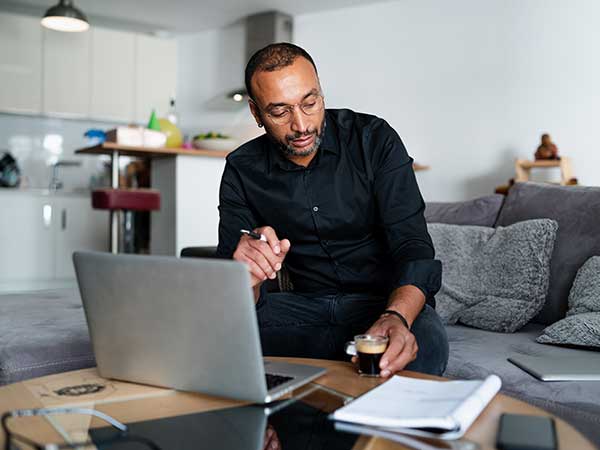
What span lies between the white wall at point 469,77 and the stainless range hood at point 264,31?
21cm

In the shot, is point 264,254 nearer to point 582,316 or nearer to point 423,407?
point 423,407

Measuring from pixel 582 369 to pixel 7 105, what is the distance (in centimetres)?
569

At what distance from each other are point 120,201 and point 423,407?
348 cm

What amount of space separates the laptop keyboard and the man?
47 centimetres

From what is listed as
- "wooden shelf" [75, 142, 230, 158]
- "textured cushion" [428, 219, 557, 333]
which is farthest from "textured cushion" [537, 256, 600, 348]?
"wooden shelf" [75, 142, 230, 158]

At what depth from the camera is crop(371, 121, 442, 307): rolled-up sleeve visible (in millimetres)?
1481

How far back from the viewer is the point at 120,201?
→ 406 centimetres

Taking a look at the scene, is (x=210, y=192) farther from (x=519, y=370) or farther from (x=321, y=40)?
(x=519, y=370)

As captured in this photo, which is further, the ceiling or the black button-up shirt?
the ceiling

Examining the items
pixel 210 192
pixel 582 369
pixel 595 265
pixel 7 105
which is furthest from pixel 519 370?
pixel 7 105

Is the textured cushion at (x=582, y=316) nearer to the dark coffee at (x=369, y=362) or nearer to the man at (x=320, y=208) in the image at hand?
the man at (x=320, y=208)

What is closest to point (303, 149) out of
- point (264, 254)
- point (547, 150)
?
point (264, 254)

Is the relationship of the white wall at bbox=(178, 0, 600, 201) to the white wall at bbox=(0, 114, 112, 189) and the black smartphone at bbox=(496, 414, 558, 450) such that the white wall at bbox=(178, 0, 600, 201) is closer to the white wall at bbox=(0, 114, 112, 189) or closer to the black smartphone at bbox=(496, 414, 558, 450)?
the white wall at bbox=(0, 114, 112, 189)

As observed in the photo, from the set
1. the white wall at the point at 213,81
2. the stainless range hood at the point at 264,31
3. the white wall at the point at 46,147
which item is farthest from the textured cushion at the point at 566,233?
the white wall at the point at 46,147
